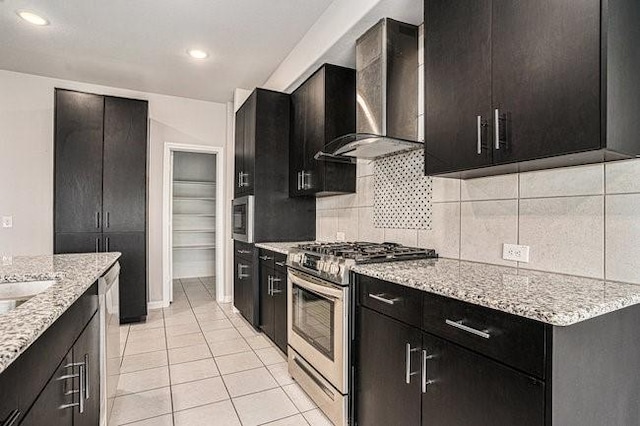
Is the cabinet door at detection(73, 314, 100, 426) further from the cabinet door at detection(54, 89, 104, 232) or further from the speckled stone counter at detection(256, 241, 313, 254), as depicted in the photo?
the cabinet door at detection(54, 89, 104, 232)

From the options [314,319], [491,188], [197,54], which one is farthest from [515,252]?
[197,54]

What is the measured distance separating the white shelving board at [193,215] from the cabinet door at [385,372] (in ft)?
16.7

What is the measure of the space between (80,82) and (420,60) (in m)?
3.94

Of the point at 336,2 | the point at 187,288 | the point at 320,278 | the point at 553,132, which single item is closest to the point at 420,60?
the point at 336,2

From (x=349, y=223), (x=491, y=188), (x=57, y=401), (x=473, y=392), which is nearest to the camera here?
(x=57, y=401)

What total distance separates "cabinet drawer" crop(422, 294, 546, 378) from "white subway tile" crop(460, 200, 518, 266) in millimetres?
661

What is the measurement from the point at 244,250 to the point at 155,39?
2.16m

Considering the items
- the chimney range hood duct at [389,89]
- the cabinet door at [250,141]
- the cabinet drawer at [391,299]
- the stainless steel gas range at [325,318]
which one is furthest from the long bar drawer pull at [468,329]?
the cabinet door at [250,141]

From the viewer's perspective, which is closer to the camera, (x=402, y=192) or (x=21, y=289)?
(x=21, y=289)

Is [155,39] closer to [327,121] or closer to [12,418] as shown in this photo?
[327,121]

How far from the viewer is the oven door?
72.4 inches

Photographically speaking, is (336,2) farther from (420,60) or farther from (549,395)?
(549,395)

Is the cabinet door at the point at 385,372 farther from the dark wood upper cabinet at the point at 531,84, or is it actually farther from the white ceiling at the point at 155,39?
the white ceiling at the point at 155,39

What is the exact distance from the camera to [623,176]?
1.33 metres
